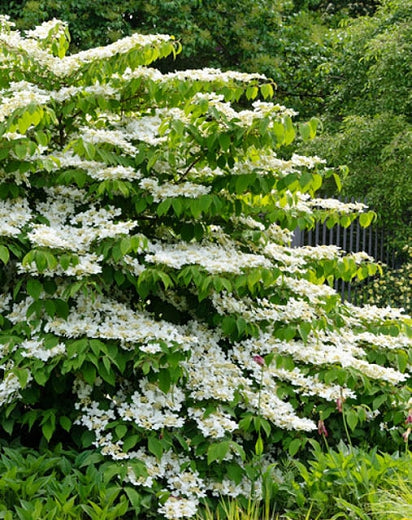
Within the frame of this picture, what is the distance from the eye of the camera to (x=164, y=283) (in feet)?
10.3

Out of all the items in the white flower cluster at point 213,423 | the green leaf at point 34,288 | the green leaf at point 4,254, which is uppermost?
the green leaf at point 4,254

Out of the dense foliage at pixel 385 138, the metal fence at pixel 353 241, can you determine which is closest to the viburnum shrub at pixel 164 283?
the metal fence at pixel 353 241

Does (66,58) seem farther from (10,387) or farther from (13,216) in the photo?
(10,387)

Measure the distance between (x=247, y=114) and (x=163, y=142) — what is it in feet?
1.56

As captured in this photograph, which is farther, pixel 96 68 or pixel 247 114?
pixel 96 68

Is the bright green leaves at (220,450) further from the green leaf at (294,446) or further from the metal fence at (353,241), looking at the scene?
the metal fence at (353,241)

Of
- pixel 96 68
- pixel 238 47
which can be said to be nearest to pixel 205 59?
pixel 238 47

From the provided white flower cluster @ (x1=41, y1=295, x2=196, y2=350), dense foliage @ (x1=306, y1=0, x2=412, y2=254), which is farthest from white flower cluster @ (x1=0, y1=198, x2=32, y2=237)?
dense foliage @ (x1=306, y1=0, x2=412, y2=254)

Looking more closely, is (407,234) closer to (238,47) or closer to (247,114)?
(238,47)

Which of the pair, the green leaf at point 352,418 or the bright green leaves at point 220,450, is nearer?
the bright green leaves at point 220,450

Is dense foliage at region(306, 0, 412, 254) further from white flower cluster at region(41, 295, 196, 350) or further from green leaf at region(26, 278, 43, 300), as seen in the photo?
green leaf at region(26, 278, 43, 300)

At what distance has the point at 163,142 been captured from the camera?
3.55 meters

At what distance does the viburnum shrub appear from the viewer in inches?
125

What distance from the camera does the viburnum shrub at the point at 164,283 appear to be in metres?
3.18
